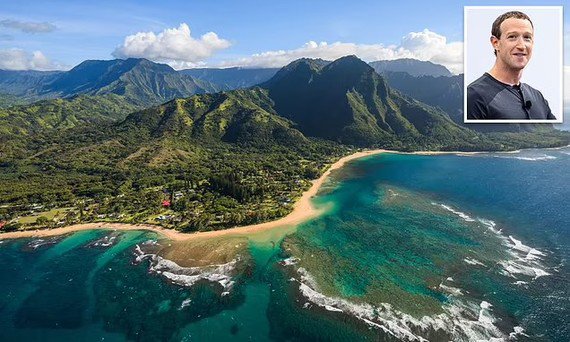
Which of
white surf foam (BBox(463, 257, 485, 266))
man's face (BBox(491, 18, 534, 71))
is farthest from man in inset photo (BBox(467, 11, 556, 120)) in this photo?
white surf foam (BBox(463, 257, 485, 266))

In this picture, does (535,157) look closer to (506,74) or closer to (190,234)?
(190,234)

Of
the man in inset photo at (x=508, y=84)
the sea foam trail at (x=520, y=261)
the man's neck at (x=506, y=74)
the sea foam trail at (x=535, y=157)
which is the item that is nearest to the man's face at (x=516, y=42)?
the man in inset photo at (x=508, y=84)

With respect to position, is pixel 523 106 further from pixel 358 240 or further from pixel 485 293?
pixel 358 240

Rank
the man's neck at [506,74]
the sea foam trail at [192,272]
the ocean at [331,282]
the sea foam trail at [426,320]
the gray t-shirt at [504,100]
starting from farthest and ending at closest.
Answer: the sea foam trail at [192,272], the ocean at [331,282], the sea foam trail at [426,320], the gray t-shirt at [504,100], the man's neck at [506,74]

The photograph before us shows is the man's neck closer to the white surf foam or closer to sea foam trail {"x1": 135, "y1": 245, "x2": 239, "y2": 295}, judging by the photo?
sea foam trail {"x1": 135, "y1": 245, "x2": 239, "y2": 295}

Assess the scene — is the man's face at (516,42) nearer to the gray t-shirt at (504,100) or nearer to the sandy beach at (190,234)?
the gray t-shirt at (504,100)
